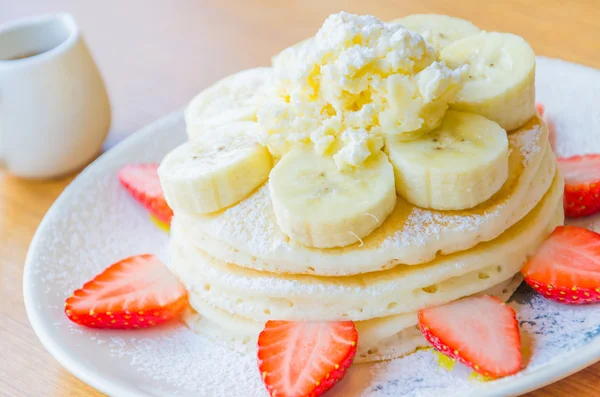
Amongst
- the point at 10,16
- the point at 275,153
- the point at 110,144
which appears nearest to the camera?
the point at 275,153

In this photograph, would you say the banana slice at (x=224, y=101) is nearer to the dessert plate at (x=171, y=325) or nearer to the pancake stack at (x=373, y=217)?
the pancake stack at (x=373, y=217)

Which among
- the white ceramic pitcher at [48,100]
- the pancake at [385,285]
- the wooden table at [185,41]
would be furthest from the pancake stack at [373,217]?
the white ceramic pitcher at [48,100]

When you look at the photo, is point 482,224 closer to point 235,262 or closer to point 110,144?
point 235,262

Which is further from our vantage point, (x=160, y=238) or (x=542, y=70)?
(x=542, y=70)

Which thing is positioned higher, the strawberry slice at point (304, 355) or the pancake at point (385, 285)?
the pancake at point (385, 285)

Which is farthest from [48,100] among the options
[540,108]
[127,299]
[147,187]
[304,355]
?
[540,108]

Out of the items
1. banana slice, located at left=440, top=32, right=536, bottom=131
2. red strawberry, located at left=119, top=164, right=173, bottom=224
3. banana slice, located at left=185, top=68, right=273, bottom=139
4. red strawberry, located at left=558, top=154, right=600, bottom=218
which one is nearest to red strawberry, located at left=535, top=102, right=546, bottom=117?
red strawberry, located at left=558, top=154, right=600, bottom=218

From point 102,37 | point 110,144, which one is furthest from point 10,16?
point 110,144
